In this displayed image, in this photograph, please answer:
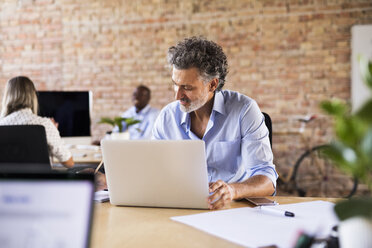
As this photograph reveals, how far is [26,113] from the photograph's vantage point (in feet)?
8.26

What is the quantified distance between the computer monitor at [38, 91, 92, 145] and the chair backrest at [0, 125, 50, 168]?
1.16 m

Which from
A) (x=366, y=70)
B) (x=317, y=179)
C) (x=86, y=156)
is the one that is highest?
(x=366, y=70)

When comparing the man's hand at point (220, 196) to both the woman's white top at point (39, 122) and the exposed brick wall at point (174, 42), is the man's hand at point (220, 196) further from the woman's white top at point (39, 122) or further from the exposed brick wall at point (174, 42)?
the exposed brick wall at point (174, 42)

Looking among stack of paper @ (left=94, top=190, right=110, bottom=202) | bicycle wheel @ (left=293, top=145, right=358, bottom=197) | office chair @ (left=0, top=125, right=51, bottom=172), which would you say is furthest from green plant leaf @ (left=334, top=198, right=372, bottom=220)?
bicycle wheel @ (left=293, top=145, right=358, bottom=197)

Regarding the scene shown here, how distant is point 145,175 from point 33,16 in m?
4.64

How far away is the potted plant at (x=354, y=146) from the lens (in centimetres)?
51

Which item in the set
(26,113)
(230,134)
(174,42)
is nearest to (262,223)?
(230,134)

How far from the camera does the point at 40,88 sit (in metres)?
5.10

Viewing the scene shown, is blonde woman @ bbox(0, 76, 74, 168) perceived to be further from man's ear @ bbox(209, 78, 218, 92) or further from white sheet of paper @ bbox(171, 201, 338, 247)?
white sheet of paper @ bbox(171, 201, 338, 247)

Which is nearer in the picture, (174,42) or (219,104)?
(219,104)

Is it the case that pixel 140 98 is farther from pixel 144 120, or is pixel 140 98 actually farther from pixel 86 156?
pixel 86 156

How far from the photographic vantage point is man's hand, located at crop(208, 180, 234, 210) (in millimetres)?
1242

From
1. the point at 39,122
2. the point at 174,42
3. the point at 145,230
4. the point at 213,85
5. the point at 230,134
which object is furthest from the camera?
the point at 174,42

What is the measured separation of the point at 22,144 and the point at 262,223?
1553 mm
